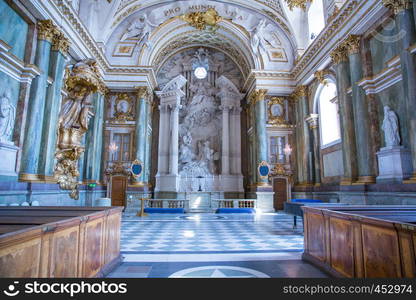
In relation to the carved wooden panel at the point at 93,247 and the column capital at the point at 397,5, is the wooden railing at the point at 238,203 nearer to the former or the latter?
the column capital at the point at 397,5

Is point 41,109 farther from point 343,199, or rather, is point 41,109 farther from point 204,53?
point 204,53

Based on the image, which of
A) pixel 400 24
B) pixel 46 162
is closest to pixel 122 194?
pixel 46 162

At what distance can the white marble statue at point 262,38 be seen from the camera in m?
15.5

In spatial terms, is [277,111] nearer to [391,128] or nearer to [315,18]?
[315,18]

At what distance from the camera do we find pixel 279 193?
1512 centimetres

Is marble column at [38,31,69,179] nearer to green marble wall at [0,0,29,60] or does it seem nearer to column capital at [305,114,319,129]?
green marble wall at [0,0,29,60]

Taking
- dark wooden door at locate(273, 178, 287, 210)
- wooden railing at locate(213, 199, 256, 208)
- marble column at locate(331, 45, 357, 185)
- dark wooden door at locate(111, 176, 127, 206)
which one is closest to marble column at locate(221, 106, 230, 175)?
dark wooden door at locate(273, 178, 287, 210)

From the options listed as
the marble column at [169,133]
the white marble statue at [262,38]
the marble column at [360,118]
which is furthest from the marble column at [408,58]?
the marble column at [169,133]

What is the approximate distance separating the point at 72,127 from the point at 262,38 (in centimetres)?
1174

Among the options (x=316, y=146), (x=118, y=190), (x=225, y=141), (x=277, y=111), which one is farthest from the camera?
(x=225, y=141)

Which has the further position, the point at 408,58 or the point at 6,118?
the point at 6,118

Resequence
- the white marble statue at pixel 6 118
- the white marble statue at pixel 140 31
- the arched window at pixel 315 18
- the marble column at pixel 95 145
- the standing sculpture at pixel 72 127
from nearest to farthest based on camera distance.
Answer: the white marble statue at pixel 6 118
the standing sculpture at pixel 72 127
the marble column at pixel 95 145
the arched window at pixel 315 18
the white marble statue at pixel 140 31

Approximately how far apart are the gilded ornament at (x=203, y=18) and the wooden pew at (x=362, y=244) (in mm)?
14760

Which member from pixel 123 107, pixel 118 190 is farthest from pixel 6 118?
pixel 123 107
